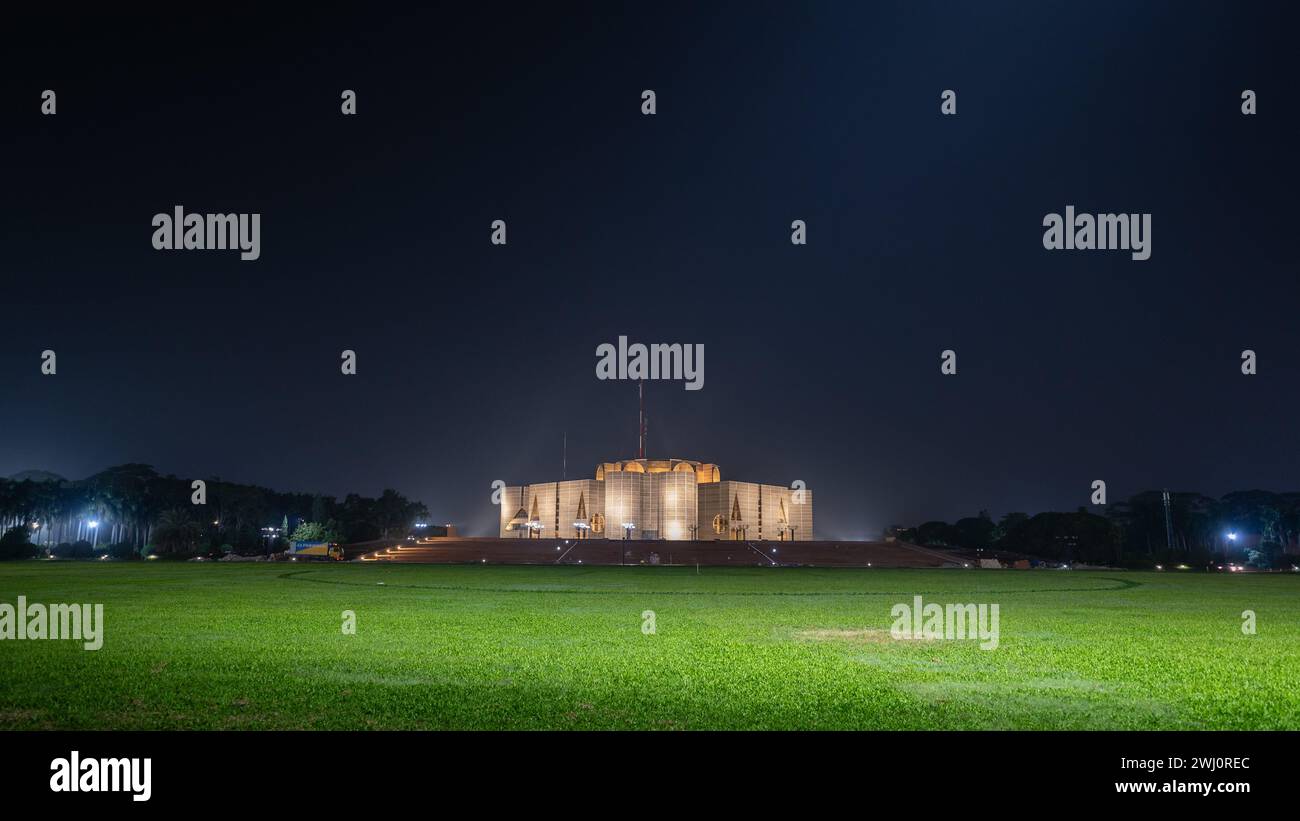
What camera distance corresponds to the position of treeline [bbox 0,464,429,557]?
279 ft

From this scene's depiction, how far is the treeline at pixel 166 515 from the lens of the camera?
8494cm

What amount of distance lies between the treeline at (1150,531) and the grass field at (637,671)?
233 ft

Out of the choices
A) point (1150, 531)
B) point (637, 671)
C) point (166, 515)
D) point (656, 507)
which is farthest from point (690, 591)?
point (1150, 531)

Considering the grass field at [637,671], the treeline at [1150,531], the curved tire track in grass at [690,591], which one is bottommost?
the treeline at [1150,531]

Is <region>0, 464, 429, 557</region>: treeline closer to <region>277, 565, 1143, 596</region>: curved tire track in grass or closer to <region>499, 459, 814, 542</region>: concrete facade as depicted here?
<region>499, 459, 814, 542</region>: concrete facade

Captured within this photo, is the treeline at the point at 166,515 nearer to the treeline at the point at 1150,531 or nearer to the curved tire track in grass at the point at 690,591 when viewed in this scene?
the curved tire track in grass at the point at 690,591

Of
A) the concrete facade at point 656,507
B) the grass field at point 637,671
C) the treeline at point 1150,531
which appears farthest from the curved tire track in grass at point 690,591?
the concrete facade at point 656,507

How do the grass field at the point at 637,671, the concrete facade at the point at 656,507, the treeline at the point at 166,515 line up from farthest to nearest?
the concrete facade at the point at 656,507, the treeline at the point at 166,515, the grass field at the point at 637,671

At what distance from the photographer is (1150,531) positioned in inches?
4847

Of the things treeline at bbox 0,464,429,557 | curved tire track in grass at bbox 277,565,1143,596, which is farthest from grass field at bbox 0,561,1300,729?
treeline at bbox 0,464,429,557

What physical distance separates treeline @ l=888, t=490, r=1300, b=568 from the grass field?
233ft
